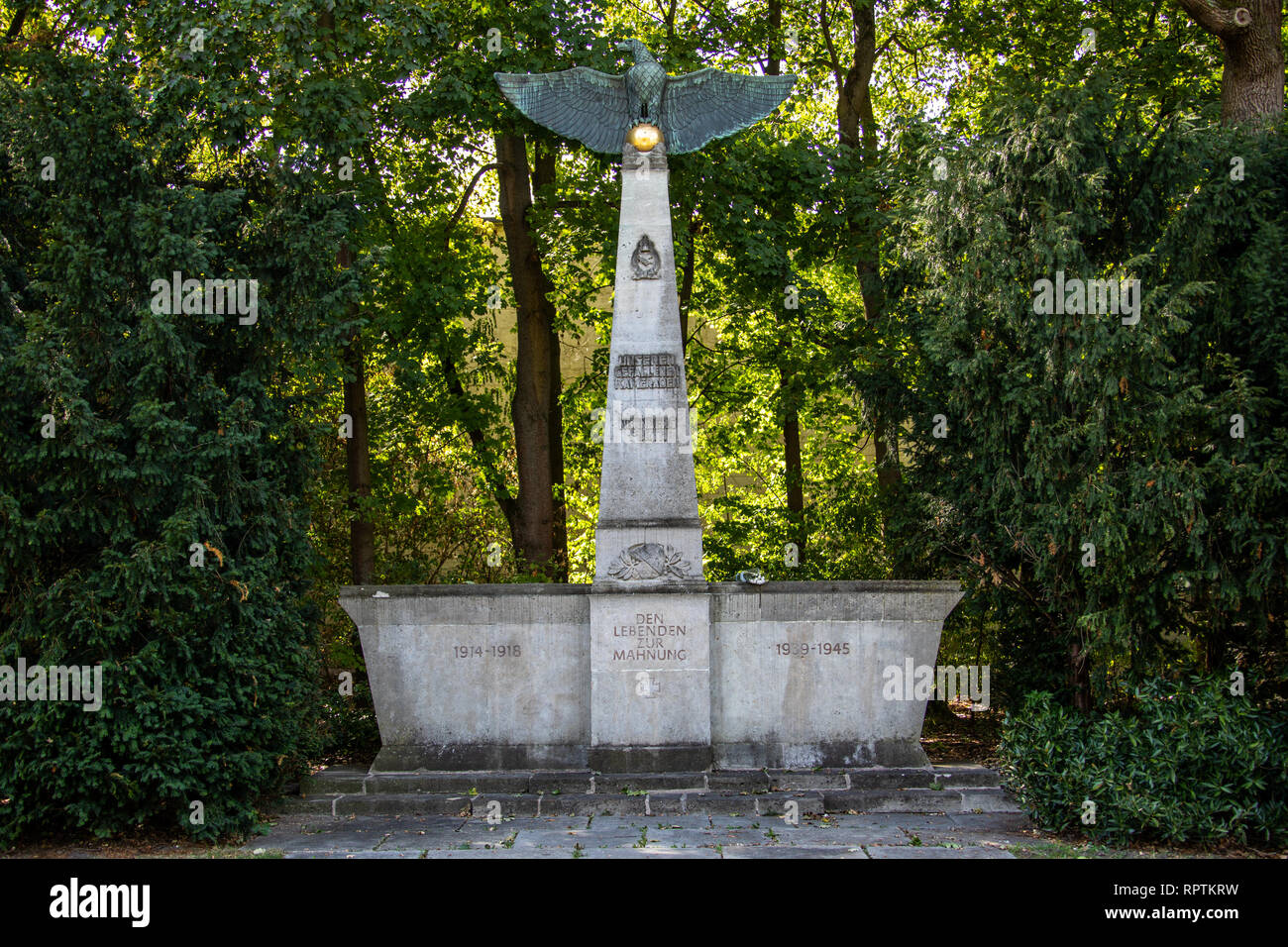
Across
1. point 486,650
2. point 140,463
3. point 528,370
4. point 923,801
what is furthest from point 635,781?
point 528,370

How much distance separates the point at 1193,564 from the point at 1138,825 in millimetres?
2568

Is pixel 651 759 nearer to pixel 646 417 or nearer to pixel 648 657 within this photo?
pixel 648 657

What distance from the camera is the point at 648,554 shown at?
10352 millimetres

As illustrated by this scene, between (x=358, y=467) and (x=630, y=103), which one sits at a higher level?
(x=630, y=103)

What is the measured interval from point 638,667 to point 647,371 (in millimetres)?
2816

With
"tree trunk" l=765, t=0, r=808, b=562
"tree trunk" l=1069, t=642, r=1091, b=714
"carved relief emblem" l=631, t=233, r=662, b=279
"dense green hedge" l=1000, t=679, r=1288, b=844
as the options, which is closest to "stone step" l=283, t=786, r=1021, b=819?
"dense green hedge" l=1000, t=679, r=1288, b=844

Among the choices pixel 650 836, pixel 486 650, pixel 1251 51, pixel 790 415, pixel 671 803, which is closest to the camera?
pixel 650 836

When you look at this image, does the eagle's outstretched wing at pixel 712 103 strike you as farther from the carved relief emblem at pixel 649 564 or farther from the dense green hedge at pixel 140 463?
the carved relief emblem at pixel 649 564

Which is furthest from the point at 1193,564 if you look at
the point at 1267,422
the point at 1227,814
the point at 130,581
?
the point at 130,581

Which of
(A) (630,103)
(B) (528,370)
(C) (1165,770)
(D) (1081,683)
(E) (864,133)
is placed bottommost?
(C) (1165,770)

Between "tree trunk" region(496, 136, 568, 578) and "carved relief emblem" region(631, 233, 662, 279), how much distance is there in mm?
6021

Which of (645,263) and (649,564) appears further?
(645,263)

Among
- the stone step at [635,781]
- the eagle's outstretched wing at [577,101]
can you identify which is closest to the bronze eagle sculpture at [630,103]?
the eagle's outstretched wing at [577,101]

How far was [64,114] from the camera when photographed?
9.11 metres
